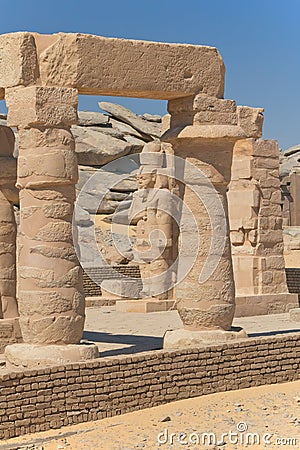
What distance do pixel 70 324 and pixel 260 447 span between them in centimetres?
255

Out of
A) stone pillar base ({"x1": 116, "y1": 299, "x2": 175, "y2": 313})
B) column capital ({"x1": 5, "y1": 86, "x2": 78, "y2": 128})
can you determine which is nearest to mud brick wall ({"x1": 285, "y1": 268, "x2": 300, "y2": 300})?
stone pillar base ({"x1": 116, "y1": 299, "x2": 175, "y2": 313})

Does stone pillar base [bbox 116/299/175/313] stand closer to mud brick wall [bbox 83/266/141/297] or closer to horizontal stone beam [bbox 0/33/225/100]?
mud brick wall [bbox 83/266/141/297]

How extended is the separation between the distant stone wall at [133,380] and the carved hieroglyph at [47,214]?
750 millimetres

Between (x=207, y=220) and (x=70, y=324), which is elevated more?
(x=207, y=220)

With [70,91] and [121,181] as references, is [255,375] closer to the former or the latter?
[70,91]

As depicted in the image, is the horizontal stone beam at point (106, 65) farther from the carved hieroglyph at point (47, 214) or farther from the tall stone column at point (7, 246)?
the tall stone column at point (7, 246)

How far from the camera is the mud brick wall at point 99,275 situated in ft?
58.7

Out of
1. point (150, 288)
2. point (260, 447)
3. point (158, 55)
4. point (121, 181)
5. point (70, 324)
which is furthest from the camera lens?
point (121, 181)

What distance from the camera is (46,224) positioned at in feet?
28.3

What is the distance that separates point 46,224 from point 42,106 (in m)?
1.27

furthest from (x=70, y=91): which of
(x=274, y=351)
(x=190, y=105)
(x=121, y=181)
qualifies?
(x=121, y=181)

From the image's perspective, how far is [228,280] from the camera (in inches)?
388

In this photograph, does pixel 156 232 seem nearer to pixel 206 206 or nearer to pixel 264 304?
pixel 264 304

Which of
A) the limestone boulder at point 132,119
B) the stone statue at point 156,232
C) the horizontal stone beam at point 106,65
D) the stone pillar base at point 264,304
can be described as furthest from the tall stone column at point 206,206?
the limestone boulder at point 132,119
